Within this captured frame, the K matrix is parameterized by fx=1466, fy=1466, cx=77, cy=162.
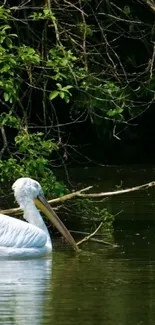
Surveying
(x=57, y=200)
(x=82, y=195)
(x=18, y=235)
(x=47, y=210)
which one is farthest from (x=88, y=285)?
(x=47, y=210)

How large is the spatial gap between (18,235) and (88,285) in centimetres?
244

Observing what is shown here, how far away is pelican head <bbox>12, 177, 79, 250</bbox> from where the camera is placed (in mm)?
14719

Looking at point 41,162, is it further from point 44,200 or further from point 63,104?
point 63,104

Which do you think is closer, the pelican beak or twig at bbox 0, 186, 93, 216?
twig at bbox 0, 186, 93, 216

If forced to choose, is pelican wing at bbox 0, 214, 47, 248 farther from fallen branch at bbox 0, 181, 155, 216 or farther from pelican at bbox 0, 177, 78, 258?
fallen branch at bbox 0, 181, 155, 216

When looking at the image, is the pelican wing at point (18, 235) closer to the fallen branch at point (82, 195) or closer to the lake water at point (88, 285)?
the lake water at point (88, 285)

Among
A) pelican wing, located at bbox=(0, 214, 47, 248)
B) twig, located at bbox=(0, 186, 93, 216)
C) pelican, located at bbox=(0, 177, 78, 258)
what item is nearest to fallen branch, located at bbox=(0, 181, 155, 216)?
twig, located at bbox=(0, 186, 93, 216)

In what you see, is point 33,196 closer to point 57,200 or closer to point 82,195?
point 57,200

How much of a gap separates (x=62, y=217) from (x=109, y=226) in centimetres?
132

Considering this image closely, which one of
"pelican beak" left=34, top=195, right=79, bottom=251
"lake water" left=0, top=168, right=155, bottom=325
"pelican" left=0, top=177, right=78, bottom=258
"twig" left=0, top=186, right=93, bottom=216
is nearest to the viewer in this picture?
"lake water" left=0, top=168, right=155, bottom=325

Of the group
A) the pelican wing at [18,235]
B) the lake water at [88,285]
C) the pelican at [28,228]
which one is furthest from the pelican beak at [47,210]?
the pelican wing at [18,235]

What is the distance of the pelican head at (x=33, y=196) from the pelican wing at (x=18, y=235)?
0.57 m

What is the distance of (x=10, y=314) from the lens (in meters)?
10.3

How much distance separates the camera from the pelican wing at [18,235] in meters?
13.9
